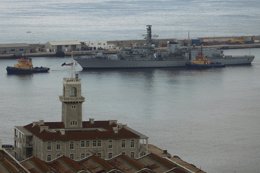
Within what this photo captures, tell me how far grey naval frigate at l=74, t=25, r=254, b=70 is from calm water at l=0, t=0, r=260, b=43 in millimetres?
15024

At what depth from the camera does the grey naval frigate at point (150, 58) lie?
54688mm

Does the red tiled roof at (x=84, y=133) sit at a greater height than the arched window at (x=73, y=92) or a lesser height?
lesser

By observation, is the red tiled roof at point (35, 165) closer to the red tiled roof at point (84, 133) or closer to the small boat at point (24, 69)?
the red tiled roof at point (84, 133)

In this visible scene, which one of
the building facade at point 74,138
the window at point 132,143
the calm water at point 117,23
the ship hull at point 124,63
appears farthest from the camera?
the calm water at point 117,23

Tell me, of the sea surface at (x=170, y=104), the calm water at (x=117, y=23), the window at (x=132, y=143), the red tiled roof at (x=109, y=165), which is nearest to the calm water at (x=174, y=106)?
the sea surface at (x=170, y=104)

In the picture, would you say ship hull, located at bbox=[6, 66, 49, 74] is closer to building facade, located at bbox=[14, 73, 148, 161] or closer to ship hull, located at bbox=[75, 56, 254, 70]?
ship hull, located at bbox=[75, 56, 254, 70]

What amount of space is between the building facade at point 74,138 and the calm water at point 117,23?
46584 mm

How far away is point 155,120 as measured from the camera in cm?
3159

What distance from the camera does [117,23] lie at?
3556 inches

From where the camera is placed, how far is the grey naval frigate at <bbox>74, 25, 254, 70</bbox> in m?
54.7

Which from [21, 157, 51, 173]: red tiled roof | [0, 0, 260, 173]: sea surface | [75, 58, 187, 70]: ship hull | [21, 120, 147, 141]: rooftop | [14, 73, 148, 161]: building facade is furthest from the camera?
[75, 58, 187, 70]: ship hull

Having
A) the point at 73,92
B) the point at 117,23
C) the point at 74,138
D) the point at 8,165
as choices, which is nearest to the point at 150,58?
the point at 73,92

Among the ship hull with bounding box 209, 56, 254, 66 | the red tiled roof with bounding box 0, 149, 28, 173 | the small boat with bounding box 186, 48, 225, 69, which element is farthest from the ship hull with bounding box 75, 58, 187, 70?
the red tiled roof with bounding box 0, 149, 28, 173

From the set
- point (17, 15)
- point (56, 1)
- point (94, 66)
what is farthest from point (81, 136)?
point (56, 1)
